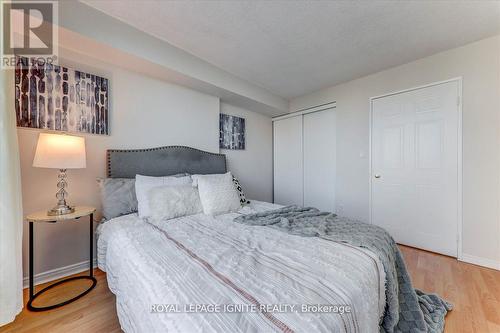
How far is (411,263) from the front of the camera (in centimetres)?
222

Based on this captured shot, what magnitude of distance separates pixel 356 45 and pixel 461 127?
148 cm

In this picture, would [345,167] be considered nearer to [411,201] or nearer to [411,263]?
[411,201]

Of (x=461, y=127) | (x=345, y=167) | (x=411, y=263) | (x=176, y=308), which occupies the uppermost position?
(x=461, y=127)

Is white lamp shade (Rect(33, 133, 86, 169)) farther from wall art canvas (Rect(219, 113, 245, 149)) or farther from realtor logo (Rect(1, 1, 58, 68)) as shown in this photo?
wall art canvas (Rect(219, 113, 245, 149))

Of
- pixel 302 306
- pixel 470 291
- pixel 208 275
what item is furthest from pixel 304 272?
pixel 470 291

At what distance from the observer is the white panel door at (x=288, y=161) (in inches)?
156

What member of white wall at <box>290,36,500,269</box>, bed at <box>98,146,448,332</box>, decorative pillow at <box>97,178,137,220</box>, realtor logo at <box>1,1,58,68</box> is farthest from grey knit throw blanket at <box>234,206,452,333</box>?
realtor logo at <box>1,1,58,68</box>

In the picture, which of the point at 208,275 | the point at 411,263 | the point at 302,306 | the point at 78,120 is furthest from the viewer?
the point at 411,263

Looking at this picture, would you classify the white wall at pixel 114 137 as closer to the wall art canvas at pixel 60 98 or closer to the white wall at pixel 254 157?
the wall art canvas at pixel 60 98

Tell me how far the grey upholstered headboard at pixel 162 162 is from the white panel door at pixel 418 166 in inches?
91.4

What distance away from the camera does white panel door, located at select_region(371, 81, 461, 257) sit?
7.75ft

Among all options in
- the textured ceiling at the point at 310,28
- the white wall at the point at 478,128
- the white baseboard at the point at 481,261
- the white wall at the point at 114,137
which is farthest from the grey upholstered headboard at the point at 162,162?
the white baseboard at the point at 481,261

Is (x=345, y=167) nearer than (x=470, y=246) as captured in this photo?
No

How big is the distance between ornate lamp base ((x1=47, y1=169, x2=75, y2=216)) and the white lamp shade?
0.90ft
